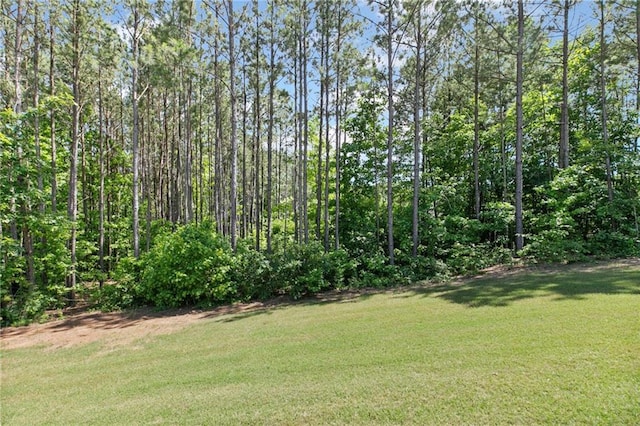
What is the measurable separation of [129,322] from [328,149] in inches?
343

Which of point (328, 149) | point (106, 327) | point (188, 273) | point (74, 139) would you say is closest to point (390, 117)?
point (328, 149)

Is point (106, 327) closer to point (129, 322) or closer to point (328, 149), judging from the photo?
point (129, 322)

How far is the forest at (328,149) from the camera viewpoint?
9062 millimetres

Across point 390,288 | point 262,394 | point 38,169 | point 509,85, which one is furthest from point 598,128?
point 38,169

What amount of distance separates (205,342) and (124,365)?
1249 mm

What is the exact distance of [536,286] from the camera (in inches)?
274

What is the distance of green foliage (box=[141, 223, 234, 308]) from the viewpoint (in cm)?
889

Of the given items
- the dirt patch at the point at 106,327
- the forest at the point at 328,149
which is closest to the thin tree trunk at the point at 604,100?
the forest at the point at 328,149

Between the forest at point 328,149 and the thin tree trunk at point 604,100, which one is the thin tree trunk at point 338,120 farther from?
the thin tree trunk at point 604,100

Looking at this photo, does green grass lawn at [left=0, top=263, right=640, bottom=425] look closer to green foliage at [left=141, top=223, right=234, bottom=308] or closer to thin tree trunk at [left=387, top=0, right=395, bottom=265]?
green foliage at [left=141, top=223, right=234, bottom=308]

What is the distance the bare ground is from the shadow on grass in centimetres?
40

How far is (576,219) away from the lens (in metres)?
11.1

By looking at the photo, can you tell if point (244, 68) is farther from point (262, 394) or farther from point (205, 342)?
point (262, 394)

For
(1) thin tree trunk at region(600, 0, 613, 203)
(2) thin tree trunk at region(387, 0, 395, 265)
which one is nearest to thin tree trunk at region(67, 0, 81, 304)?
(2) thin tree trunk at region(387, 0, 395, 265)
